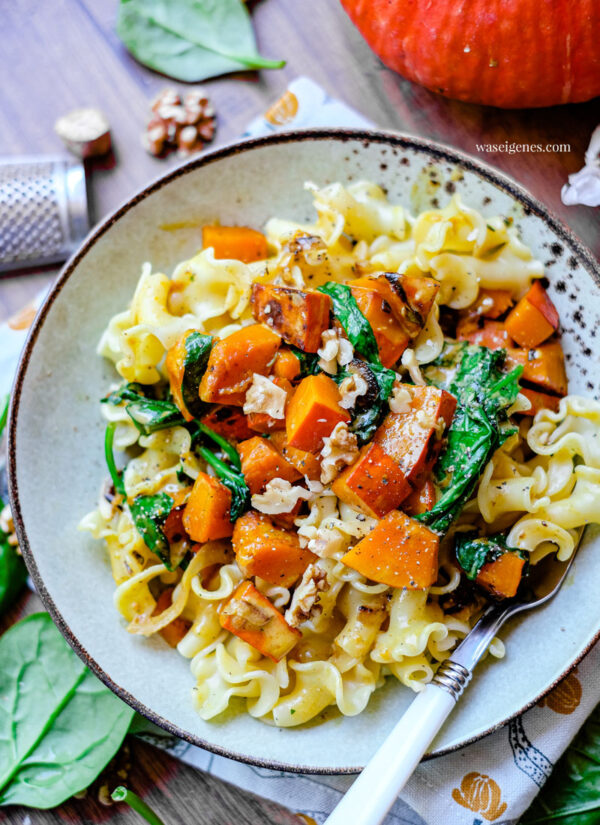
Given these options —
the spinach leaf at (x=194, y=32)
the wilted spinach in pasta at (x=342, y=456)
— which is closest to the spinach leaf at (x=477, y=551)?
the wilted spinach in pasta at (x=342, y=456)

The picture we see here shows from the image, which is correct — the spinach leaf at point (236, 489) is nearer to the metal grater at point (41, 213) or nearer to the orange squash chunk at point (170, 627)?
the orange squash chunk at point (170, 627)

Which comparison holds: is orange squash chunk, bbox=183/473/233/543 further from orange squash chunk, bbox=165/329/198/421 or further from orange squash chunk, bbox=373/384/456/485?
orange squash chunk, bbox=373/384/456/485

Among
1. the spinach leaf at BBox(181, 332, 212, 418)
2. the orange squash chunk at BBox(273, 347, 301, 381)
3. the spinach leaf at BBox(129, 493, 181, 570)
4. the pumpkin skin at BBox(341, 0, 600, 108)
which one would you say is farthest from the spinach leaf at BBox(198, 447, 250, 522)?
the pumpkin skin at BBox(341, 0, 600, 108)

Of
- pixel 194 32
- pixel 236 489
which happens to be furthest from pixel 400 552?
pixel 194 32

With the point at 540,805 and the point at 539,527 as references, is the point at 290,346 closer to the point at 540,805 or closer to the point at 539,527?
the point at 539,527

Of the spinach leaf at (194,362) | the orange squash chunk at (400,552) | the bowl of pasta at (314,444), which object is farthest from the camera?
the spinach leaf at (194,362)

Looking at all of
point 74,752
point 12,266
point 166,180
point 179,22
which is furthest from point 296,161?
point 74,752

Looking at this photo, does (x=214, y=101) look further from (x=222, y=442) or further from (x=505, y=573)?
(x=505, y=573)
